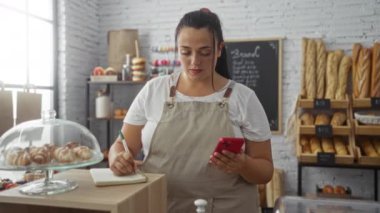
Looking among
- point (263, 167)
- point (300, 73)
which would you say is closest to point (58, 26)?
point (300, 73)

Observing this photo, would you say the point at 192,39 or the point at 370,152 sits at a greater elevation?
the point at 192,39

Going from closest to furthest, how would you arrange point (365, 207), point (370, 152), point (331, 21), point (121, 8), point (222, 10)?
point (365, 207)
point (370, 152)
point (331, 21)
point (222, 10)
point (121, 8)

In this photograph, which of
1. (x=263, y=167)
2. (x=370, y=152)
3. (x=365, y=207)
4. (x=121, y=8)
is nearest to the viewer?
(x=263, y=167)

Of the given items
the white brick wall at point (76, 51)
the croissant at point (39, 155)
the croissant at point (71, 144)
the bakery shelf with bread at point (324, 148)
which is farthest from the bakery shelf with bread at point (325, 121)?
the croissant at point (39, 155)

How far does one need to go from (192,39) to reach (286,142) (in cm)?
274

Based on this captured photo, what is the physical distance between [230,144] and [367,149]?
2.61 m

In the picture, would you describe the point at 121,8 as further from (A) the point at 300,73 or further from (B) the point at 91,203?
(B) the point at 91,203

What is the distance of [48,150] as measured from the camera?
3.14ft

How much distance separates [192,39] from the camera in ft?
4.30

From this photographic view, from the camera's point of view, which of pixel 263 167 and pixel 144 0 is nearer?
pixel 263 167

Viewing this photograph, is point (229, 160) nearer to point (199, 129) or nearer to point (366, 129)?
point (199, 129)

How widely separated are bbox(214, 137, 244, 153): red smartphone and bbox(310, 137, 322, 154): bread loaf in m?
2.29

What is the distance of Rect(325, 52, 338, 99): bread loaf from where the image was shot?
3.38 meters

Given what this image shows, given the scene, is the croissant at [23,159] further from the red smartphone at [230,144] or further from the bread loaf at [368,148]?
the bread loaf at [368,148]
